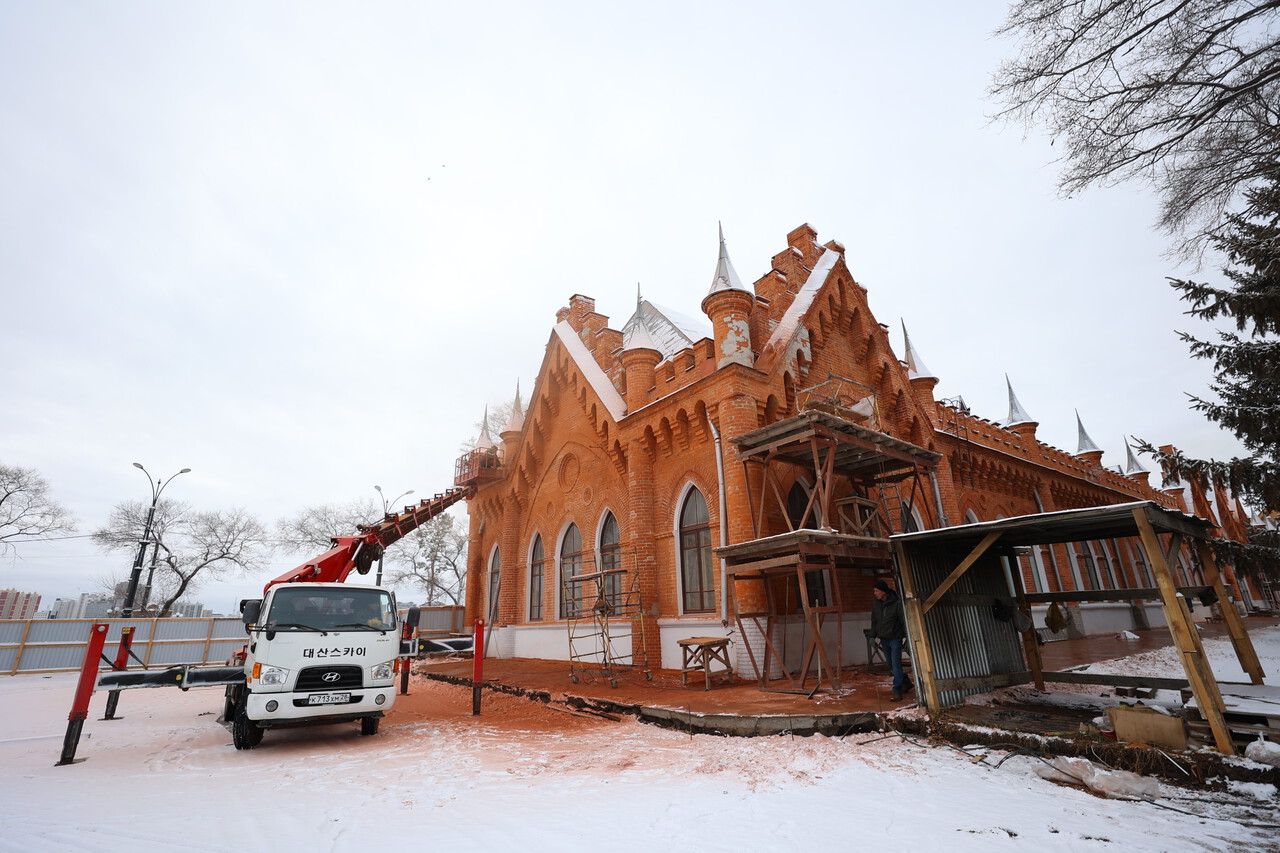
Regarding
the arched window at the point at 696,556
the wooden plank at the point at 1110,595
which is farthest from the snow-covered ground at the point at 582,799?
the arched window at the point at 696,556

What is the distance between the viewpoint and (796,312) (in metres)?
14.2

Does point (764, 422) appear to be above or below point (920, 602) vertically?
above

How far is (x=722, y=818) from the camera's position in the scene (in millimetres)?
4375

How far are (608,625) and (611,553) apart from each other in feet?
6.31

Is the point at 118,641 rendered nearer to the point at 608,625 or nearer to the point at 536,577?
the point at 536,577

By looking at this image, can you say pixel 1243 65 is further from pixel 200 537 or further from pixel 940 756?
pixel 200 537

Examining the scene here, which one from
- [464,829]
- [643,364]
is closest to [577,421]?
[643,364]

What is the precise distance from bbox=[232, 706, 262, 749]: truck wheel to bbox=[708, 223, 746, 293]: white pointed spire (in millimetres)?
11121

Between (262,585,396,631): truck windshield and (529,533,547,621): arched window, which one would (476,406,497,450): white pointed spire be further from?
(262,585,396,631): truck windshield

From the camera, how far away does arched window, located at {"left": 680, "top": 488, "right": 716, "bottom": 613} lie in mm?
12766

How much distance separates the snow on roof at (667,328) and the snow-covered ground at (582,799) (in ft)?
38.9

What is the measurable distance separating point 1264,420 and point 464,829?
16.3 metres

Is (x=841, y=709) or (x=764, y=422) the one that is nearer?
(x=841, y=709)

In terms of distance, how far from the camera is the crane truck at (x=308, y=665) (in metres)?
7.14
